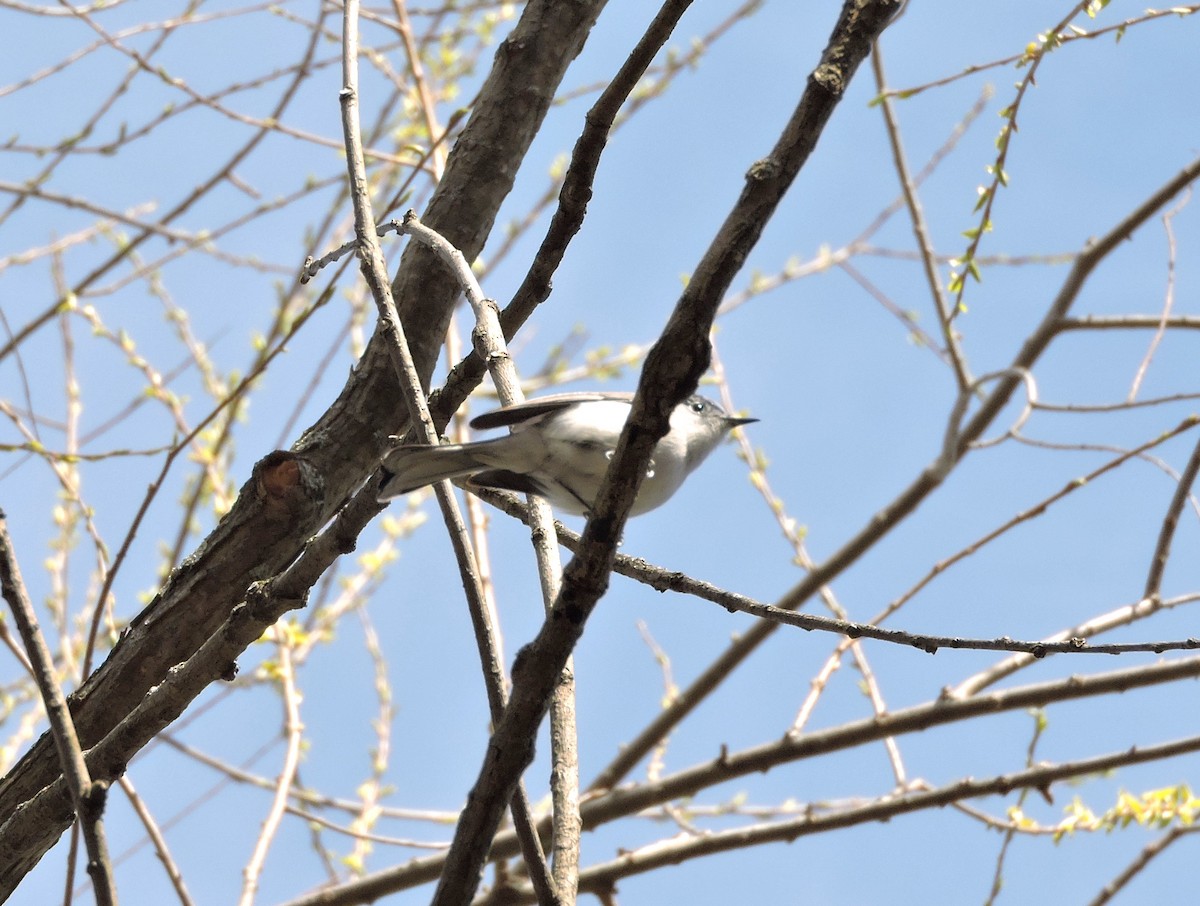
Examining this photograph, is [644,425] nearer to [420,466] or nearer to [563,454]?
[420,466]

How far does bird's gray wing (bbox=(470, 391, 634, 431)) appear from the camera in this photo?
6.87 feet

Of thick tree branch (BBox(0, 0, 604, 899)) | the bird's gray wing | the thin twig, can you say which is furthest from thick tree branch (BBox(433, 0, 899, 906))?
the bird's gray wing

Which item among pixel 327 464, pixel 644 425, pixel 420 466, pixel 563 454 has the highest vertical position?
pixel 563 454

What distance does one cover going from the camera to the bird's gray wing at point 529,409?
6.87ft

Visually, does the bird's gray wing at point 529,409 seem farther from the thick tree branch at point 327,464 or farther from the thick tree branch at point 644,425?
the thick tree branch at point 644,425

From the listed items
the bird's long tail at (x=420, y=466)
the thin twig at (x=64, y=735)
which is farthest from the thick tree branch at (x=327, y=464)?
the thin twig at (x=64, y=735)

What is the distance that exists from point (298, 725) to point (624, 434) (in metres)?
2.52

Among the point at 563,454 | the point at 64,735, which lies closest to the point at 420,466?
the point at 563,454

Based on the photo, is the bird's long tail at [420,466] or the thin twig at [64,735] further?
the bird's long tail at [420,466]

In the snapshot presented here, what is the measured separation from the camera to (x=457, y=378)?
204 centimetres

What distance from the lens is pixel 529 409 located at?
218cm

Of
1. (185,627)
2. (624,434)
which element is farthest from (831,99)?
(185,627)

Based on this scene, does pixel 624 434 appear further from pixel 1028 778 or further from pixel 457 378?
pixel 1028 778

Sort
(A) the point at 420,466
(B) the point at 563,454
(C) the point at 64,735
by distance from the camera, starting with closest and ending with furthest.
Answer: (C) the point at 64,735, (A) the point at 420,466, (B) the point at 563,454
